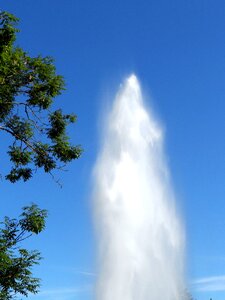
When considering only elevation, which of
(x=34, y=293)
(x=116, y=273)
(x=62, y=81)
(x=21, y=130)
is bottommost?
(x=34, y=293)

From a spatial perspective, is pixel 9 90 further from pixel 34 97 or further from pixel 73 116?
pixel 73 116

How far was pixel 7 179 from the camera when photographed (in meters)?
20.9

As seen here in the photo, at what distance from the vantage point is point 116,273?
45812 millimetres

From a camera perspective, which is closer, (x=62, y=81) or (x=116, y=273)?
(x=62, y=81)

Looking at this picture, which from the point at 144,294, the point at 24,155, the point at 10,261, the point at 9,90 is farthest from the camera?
the point at 144,294

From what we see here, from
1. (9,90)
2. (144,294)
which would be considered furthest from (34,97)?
(144,294)

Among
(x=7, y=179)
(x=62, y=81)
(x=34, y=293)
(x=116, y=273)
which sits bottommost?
(x=34, y=293)

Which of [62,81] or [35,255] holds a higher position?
[62,81]

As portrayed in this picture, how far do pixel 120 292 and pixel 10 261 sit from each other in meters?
28.3

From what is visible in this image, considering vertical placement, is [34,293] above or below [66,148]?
below

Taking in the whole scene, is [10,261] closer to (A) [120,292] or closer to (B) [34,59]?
(B) [34,59]

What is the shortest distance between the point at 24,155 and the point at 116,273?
2783 centimetres

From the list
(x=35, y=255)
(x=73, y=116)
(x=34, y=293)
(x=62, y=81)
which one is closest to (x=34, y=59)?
(x=62, y=81)

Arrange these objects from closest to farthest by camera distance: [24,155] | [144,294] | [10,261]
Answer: [10,261], [24,155], [144,294]
